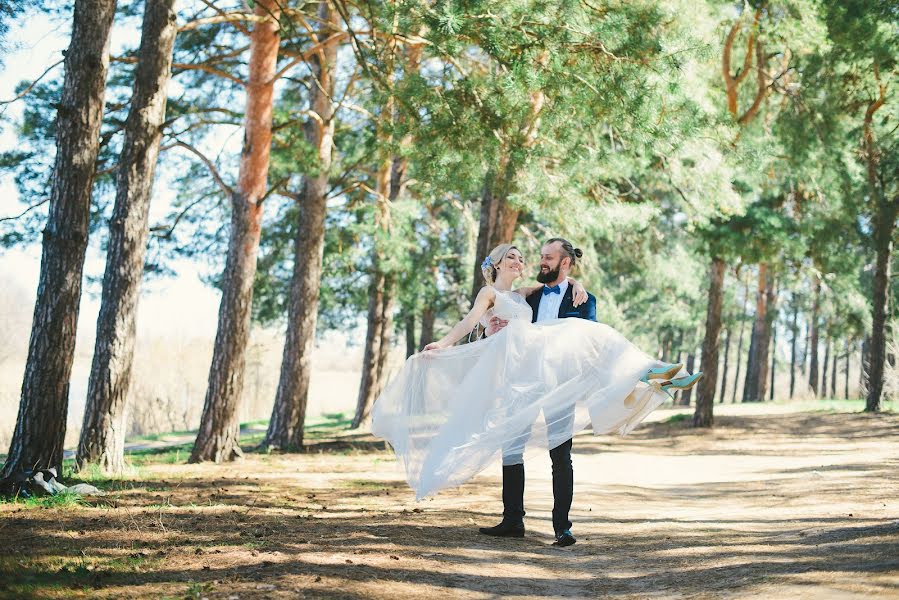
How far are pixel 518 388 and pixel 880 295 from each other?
17.2 meters

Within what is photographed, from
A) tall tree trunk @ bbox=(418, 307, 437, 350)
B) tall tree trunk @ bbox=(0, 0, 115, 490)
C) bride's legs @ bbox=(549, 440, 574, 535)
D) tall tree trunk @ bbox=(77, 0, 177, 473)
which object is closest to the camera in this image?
bride's legs @ bbox=(549, 440, 574, 535)

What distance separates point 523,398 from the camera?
5797 millimetres

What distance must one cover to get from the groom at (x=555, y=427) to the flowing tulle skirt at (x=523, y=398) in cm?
11

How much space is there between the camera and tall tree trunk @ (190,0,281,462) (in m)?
11.4

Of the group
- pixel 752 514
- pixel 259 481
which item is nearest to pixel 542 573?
pixel 752 514

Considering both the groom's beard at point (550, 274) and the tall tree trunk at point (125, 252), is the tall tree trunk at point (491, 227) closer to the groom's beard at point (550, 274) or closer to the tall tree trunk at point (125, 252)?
the tall tree trunk at point (125, 252)

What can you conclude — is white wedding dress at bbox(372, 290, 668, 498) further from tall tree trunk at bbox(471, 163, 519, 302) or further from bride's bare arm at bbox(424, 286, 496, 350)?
tall tree trunk at bbox(471, 163, 519, 302)

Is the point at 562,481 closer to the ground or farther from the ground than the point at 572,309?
closer to the ground

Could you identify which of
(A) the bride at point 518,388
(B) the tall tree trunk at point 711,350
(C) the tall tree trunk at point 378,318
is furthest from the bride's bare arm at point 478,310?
(B) the tall tree trunk at point 711,350

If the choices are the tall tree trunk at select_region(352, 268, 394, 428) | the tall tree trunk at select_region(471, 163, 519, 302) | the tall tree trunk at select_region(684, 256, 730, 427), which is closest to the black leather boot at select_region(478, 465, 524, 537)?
the tall tree trunk at select_region(471, 163, 519, 302)

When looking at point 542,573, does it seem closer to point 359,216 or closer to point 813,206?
point 359,216

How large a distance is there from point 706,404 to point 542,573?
14.4 metres

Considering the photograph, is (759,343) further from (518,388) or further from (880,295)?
(518,388)

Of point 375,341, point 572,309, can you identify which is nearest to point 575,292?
point 572,309
